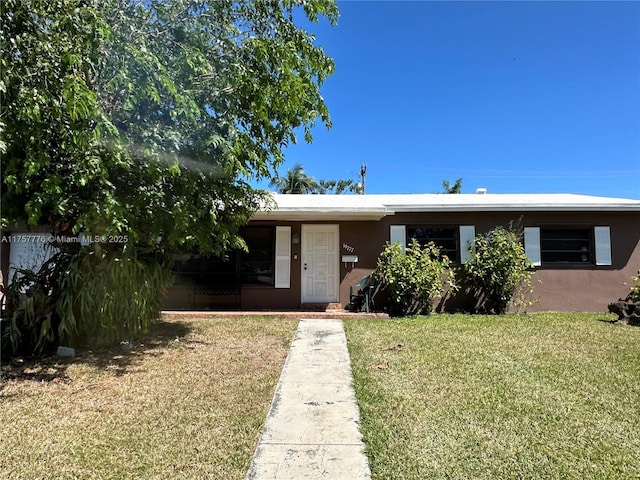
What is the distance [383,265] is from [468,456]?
21.1 ft

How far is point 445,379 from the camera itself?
4422 millimetres

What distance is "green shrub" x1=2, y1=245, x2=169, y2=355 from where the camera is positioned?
545 centimetres

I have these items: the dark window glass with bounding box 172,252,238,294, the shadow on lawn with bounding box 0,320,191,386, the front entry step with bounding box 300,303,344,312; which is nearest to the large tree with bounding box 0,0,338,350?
the shadow on lawn with bounding box 0,320,191,386

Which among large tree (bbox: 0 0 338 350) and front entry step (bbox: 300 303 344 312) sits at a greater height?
large tree (bbox: 0 0 338 350)

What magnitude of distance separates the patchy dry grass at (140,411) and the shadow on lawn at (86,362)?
1 centimetres

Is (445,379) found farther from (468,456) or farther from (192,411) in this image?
(192,411)

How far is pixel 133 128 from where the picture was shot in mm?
4523

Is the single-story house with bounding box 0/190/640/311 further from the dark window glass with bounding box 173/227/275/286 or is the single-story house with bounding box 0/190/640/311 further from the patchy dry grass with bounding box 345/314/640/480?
the patchy dry grass with bounding box 345/314/640/480

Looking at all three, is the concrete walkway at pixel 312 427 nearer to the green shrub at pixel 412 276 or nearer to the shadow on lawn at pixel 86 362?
the shadow on lawn at pixel 86 362

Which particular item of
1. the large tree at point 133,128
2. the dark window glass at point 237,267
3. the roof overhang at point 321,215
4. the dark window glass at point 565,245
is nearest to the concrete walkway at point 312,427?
the large tree at point 133,128

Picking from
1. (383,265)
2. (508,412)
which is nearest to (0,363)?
(508,412)

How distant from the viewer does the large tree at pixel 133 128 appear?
391cm

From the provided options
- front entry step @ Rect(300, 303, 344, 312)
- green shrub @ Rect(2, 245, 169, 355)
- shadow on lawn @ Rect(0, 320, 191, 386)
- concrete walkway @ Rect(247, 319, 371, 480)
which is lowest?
concrete walkway @ Rect(247, 319, 371, 480)

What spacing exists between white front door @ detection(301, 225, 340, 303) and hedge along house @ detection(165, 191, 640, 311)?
3cm
